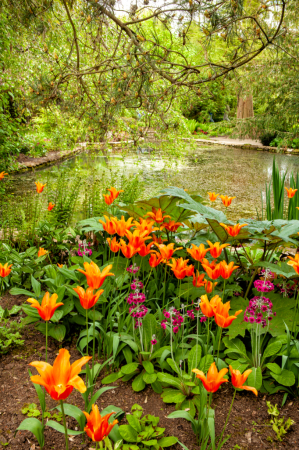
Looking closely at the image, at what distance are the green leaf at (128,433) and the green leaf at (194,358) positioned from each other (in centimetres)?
36

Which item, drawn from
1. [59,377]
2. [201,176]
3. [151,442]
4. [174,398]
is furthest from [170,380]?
[201,176]

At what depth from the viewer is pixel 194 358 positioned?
58.1 inches

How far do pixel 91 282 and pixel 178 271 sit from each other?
0.44 metres

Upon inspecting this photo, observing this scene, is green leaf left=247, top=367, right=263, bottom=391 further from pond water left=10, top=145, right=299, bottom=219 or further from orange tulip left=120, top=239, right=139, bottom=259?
pond water left=10, top=145, right=299, bottom=219

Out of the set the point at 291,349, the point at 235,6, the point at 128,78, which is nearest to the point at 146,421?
the point at 291,349

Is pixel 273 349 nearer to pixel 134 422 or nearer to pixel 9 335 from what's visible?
pixel 134 422

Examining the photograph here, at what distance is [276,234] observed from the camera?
5.26 ft

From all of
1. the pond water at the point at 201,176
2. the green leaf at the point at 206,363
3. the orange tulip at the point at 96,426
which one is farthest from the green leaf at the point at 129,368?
the pond water at the point at 201,176

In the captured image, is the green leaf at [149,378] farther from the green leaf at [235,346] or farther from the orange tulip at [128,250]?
the orange tulip at [128,250]

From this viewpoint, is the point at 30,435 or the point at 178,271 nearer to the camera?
the point at 30,435

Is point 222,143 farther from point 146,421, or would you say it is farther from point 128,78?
point 146,421

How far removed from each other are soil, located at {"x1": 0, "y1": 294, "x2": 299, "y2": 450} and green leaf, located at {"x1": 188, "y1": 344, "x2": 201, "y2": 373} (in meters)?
0.16

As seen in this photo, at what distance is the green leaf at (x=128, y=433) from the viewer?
3.82 ft

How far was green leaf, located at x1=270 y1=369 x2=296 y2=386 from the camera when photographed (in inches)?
54.2
